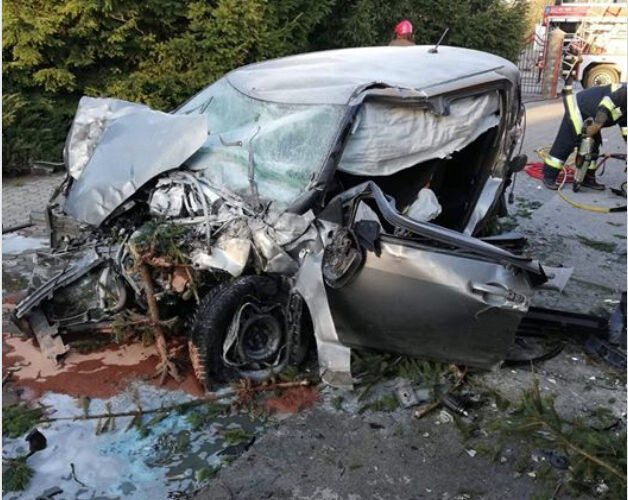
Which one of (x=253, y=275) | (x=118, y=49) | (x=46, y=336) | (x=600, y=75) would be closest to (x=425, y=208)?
(x=253, y=275)

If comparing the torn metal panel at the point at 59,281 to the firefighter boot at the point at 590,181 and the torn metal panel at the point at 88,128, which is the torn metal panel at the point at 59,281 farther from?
the firefighter boot at the point at 590,181

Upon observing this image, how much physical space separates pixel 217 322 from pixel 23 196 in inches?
191

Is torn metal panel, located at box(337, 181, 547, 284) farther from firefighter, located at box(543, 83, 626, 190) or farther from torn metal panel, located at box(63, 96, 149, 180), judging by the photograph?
firefighter, located at box(543, 83, 626, 190)

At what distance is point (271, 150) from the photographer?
3.65 m

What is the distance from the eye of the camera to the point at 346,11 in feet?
34.6

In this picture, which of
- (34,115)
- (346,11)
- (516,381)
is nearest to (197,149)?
(516,381)

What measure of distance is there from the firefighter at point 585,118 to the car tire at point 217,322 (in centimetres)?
588

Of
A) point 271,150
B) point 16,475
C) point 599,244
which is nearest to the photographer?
point 16,475

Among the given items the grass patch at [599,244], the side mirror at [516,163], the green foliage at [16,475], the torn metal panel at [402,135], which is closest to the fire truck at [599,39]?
the grass patch at [599,244]

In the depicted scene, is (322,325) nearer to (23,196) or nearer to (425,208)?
(425,208)

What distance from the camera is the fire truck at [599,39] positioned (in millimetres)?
16188

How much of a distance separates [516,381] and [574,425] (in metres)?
0.56

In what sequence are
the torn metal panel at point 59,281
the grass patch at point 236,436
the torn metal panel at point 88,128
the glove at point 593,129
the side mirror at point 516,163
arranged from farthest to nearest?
the glove at point 593,129 < the side mirror at point 516,163 < the torn metal panel at point 88,128 < the torn metal panel at point 59,281 < the grass patch at point 236,436

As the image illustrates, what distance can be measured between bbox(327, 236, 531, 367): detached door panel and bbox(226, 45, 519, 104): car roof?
42.6 inches
